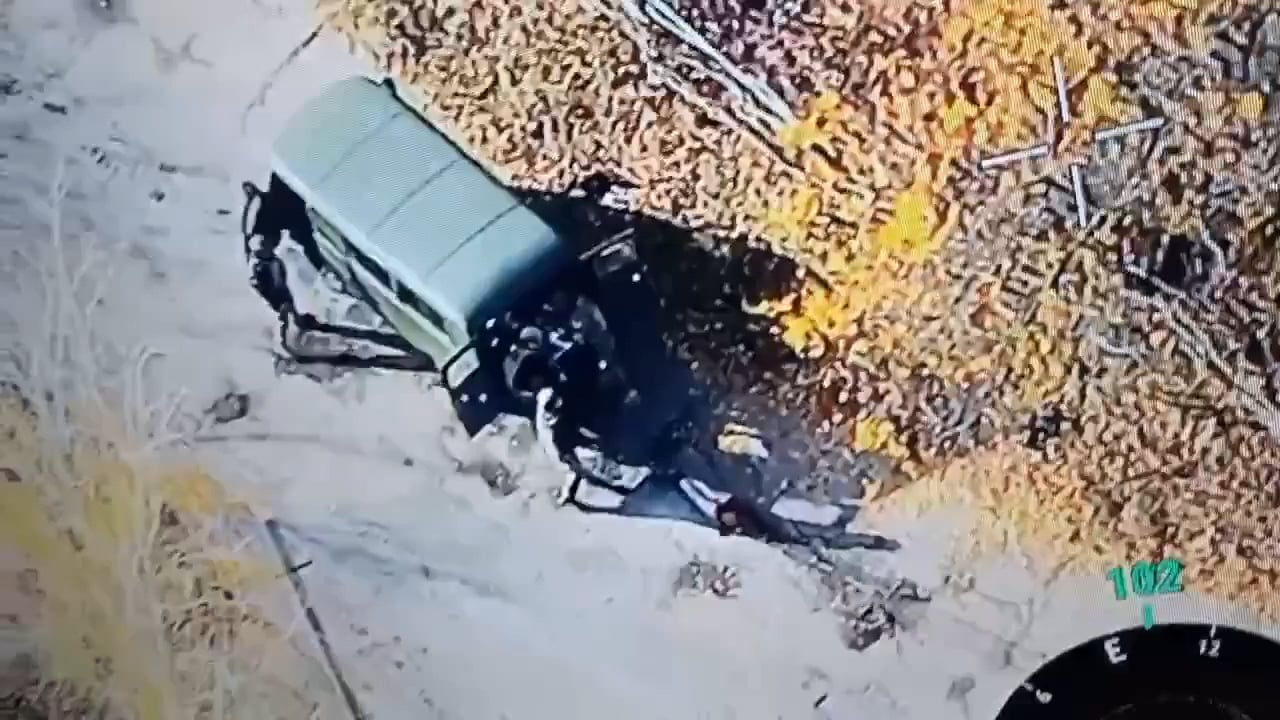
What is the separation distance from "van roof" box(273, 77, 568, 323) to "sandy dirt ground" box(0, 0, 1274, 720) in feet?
0.08

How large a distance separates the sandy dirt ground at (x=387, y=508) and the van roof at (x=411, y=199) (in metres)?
0.03

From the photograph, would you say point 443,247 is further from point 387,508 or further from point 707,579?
point 707,579

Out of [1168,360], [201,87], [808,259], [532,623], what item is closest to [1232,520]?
[1168,360]

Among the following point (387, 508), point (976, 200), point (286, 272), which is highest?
point (976, 200)

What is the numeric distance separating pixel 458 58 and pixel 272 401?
28cm

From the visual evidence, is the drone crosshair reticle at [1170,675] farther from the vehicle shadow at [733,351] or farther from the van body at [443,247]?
the van body at [443,247]

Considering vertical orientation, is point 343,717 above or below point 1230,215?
below

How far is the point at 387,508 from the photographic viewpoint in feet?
3.41

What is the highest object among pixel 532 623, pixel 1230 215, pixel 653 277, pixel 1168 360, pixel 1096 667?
pixel 1230 215

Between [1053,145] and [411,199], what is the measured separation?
1.47 ft

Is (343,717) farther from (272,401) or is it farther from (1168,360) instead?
(1168,360)

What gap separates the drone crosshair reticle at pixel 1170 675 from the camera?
0.99m

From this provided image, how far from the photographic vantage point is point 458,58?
102 centimetres

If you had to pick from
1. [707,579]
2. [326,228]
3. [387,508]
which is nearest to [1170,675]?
[707,579]
